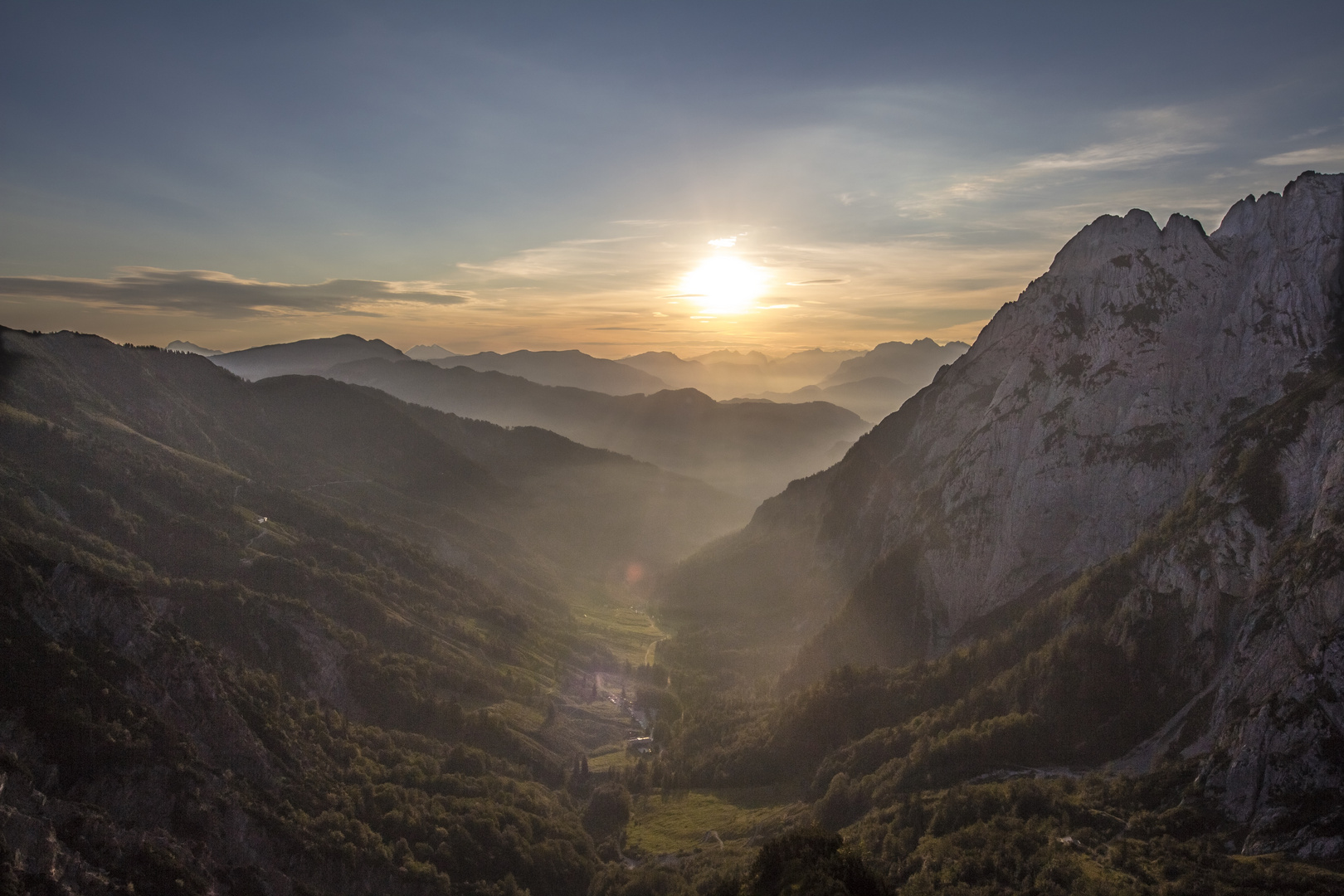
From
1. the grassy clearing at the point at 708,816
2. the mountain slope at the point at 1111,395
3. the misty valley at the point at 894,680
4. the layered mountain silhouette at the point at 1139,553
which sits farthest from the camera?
the grassy clearing at the point at 708,816

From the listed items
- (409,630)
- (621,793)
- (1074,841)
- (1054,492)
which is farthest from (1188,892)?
(409,630)

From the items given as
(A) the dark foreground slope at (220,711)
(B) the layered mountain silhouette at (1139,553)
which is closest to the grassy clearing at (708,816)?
(B) the layered mountain silhouette at (1139,553)

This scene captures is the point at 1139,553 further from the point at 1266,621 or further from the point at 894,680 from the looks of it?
the point at 894,680

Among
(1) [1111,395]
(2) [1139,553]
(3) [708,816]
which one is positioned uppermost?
(1) [1111,395]

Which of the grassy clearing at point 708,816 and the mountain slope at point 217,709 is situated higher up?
the mountain slope at point 217,709

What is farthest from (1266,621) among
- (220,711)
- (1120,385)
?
(220,711)

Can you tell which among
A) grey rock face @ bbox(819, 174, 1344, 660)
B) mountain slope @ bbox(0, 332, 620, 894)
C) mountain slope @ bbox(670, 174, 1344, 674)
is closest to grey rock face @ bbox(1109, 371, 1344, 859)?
grey rock face @ bbox(819, 174, 1344, 660)

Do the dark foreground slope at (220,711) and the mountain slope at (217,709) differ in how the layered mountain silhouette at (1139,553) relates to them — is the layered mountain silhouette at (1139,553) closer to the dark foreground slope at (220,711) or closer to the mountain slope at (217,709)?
the mountain slope at (217,709)
